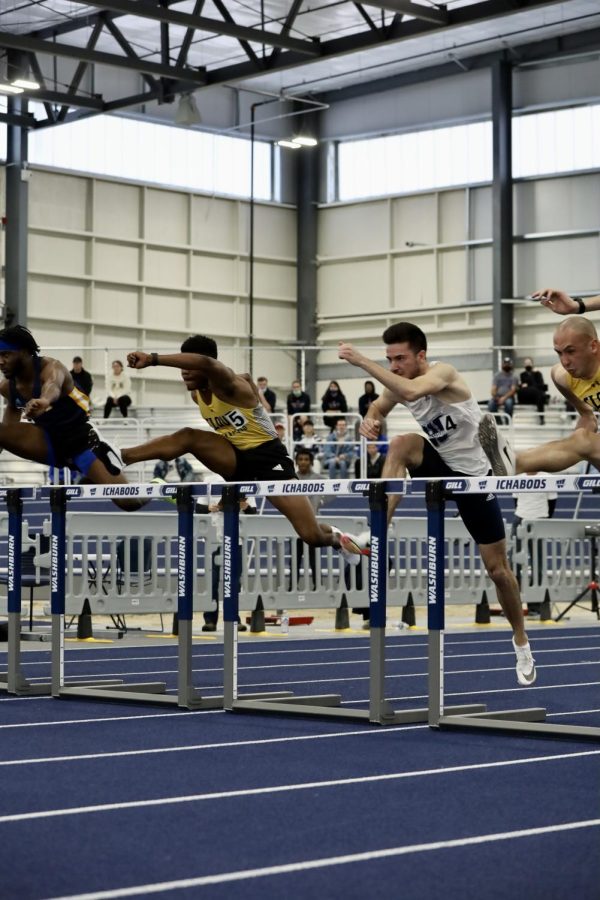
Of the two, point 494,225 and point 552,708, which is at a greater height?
point 494,225

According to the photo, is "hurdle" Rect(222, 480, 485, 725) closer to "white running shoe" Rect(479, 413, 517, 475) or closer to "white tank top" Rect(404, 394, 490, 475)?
"white tank top" Rect(404, 394, 490, 475)

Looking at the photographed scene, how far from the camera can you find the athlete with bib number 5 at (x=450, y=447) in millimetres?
7816

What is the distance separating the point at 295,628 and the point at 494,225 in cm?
1984

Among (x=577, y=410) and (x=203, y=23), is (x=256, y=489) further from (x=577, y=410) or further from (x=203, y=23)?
(x=203, y=23)

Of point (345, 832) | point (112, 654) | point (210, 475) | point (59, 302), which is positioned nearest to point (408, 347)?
point (345, 832)

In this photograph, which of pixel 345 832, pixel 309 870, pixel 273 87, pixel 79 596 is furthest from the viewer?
pixel 273 87

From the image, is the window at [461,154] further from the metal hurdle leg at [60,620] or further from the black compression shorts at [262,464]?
the metal hurdle leg at [60,620]

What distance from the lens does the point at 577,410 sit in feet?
26.9

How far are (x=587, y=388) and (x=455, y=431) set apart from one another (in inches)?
34.4

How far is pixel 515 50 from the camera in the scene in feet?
104

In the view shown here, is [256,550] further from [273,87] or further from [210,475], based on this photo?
[273,87]

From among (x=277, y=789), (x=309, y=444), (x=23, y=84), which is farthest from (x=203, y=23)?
(x=277, y=789)

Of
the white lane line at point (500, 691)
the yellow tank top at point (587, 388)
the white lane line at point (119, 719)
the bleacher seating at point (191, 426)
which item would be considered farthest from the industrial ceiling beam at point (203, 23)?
the white lane line at point (119, 719)

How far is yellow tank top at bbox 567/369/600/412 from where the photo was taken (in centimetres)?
808
